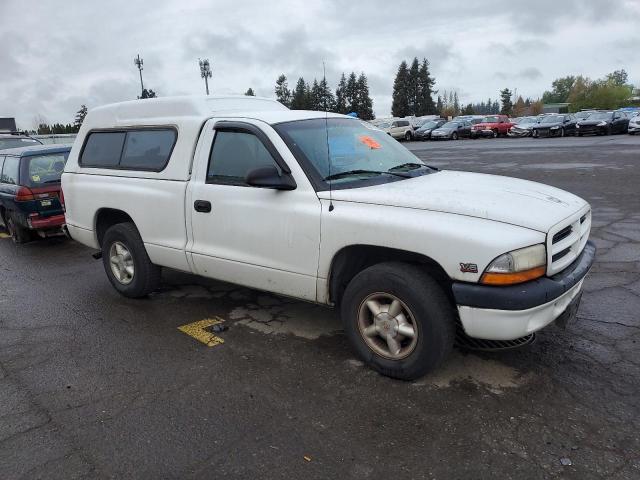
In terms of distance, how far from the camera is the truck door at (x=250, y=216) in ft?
12.2

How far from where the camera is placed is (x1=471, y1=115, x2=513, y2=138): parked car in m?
38.3

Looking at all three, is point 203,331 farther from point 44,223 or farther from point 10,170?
point 10,170

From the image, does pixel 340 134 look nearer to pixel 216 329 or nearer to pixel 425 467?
pixel 216 329

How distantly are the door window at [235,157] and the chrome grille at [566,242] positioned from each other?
1.98 m

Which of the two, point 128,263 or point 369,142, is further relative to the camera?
point 128,263

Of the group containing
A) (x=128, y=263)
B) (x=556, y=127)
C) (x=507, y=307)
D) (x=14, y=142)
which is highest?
(x=14, y=142)

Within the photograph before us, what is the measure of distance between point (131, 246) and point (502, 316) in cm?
355

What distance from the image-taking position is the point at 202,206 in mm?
4266

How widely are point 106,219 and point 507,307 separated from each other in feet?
13.8

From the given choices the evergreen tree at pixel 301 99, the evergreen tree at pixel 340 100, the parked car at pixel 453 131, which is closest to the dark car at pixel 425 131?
the parked car at pixel 453 131

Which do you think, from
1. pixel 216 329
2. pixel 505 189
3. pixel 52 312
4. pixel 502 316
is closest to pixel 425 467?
pixel 502 316

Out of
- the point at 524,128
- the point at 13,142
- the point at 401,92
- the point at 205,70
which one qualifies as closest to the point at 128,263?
the point at 13,142

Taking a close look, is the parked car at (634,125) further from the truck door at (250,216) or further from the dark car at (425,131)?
the truck door at (250,216)

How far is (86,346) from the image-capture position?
13.9ft
